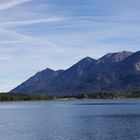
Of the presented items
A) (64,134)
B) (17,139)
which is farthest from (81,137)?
(17,139)

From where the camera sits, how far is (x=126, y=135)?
91.3 meters

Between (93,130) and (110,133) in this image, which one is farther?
(93,130)

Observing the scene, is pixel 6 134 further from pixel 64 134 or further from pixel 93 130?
pixel 93 130

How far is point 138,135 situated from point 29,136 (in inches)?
889

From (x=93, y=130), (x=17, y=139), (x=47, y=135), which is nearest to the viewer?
(x=17, y=139)

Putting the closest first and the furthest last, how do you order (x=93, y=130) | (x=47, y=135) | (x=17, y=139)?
1. (x=17, y=139)
2. (x=47, y=135)
3. (x=93, y=130)

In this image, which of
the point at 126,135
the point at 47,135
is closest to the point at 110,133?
the point at 126,135

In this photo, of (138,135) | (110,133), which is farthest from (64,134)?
(138,135)

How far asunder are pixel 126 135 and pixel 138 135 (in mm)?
2501

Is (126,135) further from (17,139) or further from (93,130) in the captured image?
(17,139)

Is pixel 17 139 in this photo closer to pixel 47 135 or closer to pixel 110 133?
pixel 47 135

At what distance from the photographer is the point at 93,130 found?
10269 cm

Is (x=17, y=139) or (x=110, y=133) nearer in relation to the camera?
(x=17, y=139)

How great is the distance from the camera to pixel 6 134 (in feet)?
319
